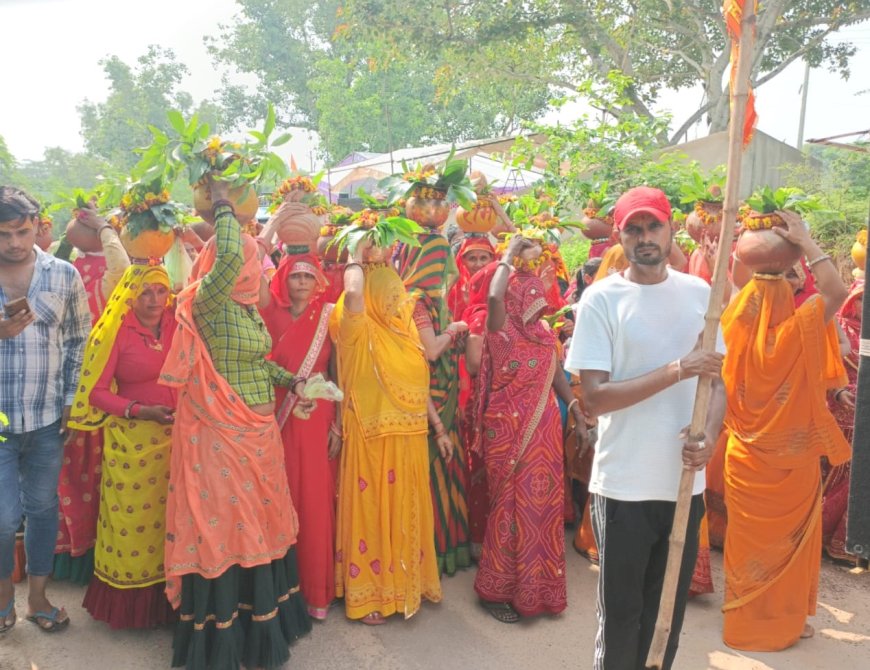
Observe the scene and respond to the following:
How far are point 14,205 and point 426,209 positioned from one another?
7.09 ft

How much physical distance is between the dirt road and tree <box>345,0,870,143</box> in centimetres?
1281

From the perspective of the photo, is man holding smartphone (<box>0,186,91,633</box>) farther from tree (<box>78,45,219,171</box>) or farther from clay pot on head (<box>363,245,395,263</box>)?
tree (<box>78,45,219,171</box>)

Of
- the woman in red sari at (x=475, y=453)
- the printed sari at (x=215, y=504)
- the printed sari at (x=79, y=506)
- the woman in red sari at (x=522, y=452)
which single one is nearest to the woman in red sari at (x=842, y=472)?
the woman in red sari at (x=522, y=452)

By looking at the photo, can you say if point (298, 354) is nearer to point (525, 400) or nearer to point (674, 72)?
point (525, 400)

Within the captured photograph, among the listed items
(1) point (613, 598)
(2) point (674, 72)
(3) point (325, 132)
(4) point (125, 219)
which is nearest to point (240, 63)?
(3) point (325, 132)

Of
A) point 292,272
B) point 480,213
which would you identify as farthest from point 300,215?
point 480,213

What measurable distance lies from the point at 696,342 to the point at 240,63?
3675cm

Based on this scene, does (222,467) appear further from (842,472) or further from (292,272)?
(842,472)

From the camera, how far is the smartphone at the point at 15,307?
3270mm

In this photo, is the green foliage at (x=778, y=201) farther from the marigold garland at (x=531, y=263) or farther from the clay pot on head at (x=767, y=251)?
the marigold garland at (x=531, y=263)

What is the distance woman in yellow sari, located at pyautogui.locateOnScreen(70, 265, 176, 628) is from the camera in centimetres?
368

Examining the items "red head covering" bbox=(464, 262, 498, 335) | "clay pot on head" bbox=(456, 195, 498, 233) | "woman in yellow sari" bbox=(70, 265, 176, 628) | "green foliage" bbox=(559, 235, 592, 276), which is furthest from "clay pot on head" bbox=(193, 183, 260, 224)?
"green foliage" bbox=(559, 235, 592, 276)

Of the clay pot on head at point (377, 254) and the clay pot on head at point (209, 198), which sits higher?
the clay pot on head at point (209, 198)

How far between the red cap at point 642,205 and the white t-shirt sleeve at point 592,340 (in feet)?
1.07
